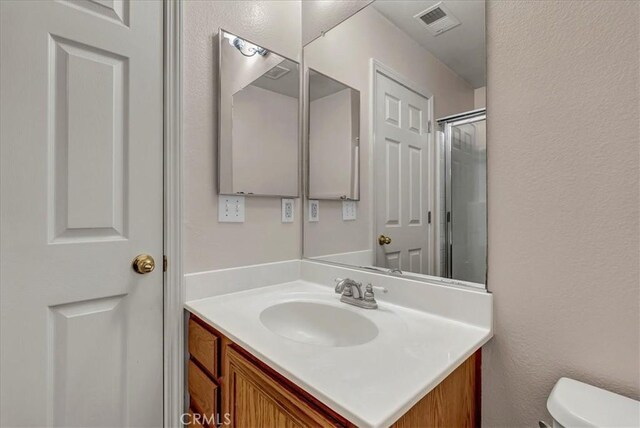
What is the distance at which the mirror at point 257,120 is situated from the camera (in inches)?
48.0

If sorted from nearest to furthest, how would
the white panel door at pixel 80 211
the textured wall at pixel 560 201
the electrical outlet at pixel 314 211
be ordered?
the textured wall at pixel 560 201
the white panel door at pixel 80 211
the electrical outlet at pixel 314 211

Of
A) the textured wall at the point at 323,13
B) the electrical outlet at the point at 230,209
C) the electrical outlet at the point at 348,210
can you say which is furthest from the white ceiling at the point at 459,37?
the electrical outlet at the point at 230,209

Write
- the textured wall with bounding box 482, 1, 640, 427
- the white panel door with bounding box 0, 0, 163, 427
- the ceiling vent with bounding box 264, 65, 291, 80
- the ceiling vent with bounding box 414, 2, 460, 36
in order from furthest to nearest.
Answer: the ceiling vent with bounding box 264, 65, 291, 80 < the ceiling vent with bounding box 414, 2, 460, 36 < the white panel door with bounding box 0, 0, 163, 427 < the textured wall with bounding box 482, 1, 640, 427

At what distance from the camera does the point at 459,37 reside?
0.97 m

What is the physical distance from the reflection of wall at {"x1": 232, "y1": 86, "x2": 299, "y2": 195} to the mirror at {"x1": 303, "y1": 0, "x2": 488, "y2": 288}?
0.47 ft

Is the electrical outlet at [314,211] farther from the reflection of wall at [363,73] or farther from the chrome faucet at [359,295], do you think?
the chrome faucet at [359,295]

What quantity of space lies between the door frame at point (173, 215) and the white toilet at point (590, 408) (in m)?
1.14

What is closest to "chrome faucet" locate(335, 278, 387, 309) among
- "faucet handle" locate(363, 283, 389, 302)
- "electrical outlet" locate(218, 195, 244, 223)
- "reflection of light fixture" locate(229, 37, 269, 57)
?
"faucet handle" locate(363, 283, 389, 302)

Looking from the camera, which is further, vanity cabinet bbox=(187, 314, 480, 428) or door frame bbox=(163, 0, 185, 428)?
door frame bbox=(163, 0, 185, 428)

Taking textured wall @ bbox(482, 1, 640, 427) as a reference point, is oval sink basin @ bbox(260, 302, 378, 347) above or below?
below

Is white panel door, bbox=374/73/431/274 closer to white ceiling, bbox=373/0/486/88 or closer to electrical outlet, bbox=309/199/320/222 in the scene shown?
white ceiling, bbox=373/0/486/88

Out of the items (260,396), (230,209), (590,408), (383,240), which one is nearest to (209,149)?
(230,209)

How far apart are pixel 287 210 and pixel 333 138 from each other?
0.41 m

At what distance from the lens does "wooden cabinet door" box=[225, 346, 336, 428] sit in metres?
0.62
